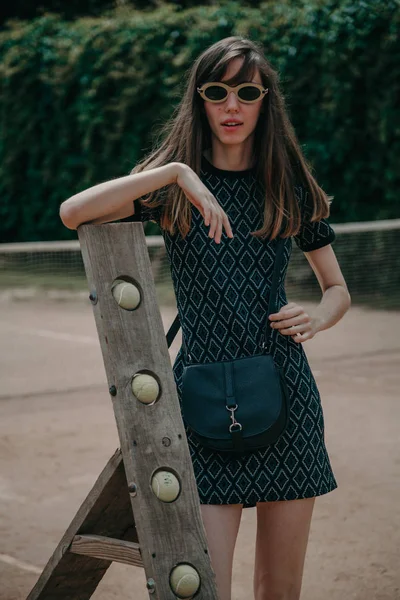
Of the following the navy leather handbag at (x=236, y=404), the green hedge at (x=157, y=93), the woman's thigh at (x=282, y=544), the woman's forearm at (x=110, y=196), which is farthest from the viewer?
the green hedge at (x=157, y=93)

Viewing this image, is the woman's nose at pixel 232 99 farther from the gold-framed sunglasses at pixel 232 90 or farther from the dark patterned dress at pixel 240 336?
the dark patterned dress at pixel 240 336

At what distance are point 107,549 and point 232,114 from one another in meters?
1.21

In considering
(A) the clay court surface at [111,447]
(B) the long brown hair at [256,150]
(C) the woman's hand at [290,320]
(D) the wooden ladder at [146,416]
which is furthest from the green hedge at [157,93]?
(D) the wooden ladder at [146,416]

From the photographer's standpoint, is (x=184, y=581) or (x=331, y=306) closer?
(x=184, y=581)

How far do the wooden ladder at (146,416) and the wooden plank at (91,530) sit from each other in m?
0.25

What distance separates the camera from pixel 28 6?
22062 mm

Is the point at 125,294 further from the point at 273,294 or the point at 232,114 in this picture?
the point at 232,114

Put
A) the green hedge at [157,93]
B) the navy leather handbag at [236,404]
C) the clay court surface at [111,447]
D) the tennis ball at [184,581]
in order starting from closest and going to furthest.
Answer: the tennis ball at [184,581] → the navy leather handbag at [236,404] → the clay court surface at [111,447] → the green hedge at [157,93]

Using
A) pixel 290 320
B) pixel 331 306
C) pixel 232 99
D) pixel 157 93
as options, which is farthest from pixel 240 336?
pixel 157 93

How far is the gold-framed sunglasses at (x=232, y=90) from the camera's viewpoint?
2.91 m

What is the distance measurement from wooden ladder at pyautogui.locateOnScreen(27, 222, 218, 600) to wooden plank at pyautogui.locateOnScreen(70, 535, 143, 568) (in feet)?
0.05

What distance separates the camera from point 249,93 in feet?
9.58

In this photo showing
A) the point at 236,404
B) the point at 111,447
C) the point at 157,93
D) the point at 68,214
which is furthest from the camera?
the point at 157,93

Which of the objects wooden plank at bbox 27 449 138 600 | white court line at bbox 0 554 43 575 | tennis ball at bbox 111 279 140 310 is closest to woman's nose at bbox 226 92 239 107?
tennis ball at bbox 111 279 140 310
